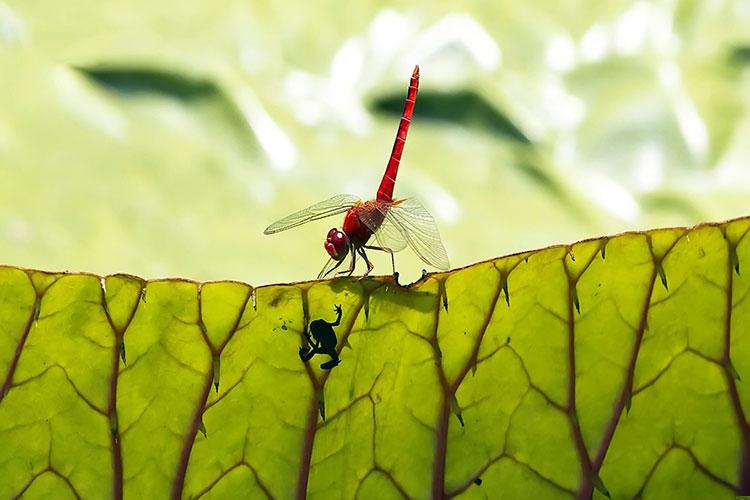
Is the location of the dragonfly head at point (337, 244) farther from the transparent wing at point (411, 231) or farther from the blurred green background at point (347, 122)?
the blurred green background at point (347, 122)

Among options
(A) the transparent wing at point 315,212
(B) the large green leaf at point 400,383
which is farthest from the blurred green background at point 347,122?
(B) the large green leaf at point 400,383

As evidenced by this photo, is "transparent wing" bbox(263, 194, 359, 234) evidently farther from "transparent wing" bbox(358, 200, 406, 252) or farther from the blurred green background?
the blurred green background

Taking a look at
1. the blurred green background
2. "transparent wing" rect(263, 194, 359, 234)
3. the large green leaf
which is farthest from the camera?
the blurred green background

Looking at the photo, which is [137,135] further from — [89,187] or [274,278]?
[274,278]

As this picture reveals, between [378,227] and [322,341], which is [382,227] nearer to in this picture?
[378,227]

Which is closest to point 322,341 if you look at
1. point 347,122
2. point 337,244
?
point 337,244

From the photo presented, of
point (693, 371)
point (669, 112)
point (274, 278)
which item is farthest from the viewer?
point (669, 112)

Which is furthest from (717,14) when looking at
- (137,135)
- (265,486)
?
(265,486)

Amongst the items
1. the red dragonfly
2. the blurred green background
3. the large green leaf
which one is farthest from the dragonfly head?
the large green leaf
